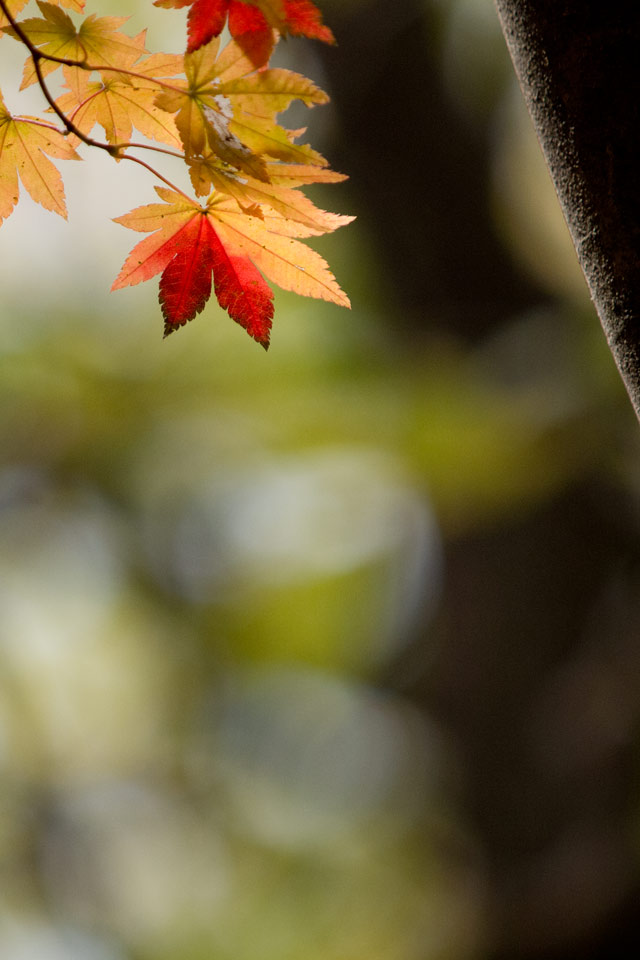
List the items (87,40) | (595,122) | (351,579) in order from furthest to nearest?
1. (351,579)
2. (87,40)
3. (595,122)

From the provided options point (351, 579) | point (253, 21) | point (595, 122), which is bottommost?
point (351, 579)

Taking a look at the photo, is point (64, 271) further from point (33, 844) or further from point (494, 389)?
point (33, 844)

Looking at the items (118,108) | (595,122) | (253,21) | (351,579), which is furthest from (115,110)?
(351,579)

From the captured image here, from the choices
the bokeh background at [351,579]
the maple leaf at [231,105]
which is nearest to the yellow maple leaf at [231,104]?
the maple leaf at [231,105]

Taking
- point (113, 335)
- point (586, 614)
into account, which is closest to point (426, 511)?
point (586, 614)

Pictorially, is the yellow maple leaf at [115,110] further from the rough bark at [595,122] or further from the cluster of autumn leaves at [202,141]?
the rough bark at [595,122]

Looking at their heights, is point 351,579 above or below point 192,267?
below

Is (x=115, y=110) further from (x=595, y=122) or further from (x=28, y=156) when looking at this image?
(x=595, y=122)

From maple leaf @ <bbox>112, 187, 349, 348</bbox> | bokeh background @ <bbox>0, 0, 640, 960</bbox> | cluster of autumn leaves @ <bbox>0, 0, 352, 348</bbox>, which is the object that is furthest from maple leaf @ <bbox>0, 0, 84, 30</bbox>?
bokeh background @ <bbox>0, 0, 640, 960</bbox>
